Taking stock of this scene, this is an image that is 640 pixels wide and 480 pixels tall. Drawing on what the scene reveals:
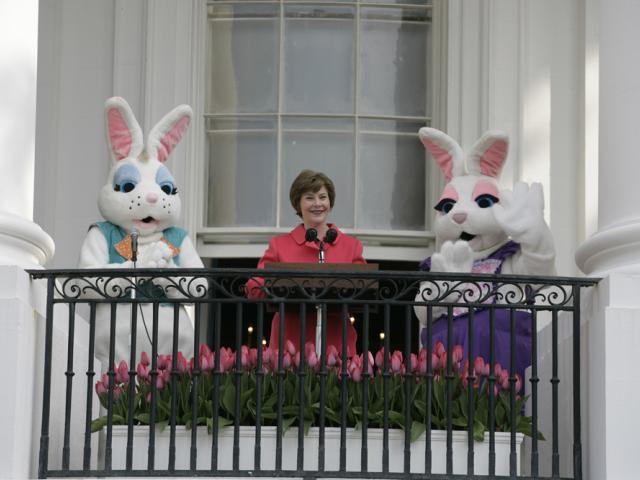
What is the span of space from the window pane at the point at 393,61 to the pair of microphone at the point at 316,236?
2785 millimetres

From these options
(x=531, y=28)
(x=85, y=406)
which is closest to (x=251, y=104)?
(x=531, y=28)

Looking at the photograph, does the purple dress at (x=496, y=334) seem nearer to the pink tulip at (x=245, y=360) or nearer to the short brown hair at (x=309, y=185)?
the short brown hair at (x=309, y=185)

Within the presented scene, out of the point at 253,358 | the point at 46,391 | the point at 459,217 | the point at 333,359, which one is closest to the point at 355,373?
the point at 333,359

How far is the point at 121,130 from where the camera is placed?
1128 cm

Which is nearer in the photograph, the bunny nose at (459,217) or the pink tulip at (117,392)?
the pink tulip at (117,392)

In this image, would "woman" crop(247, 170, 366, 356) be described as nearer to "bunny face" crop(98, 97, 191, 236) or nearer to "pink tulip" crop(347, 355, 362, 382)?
"bunny face" crop(98, 97, 191, 236)

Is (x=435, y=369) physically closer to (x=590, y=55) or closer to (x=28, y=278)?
(x=28, y=278)

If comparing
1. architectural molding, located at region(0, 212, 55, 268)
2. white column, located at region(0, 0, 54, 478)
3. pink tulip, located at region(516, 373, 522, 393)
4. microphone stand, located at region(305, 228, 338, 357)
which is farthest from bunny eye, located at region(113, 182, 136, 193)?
pink tulip, located at region(516, 373, 522, 393)

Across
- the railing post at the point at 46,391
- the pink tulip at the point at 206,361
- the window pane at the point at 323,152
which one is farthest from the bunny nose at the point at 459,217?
the railing post at the point at 46,391

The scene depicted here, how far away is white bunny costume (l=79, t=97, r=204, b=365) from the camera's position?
1088cm

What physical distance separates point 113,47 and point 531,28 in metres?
2.71

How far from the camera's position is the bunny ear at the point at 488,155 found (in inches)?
451

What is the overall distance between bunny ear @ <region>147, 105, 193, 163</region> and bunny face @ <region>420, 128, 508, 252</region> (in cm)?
138

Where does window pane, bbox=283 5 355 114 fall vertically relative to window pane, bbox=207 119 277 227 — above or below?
above
